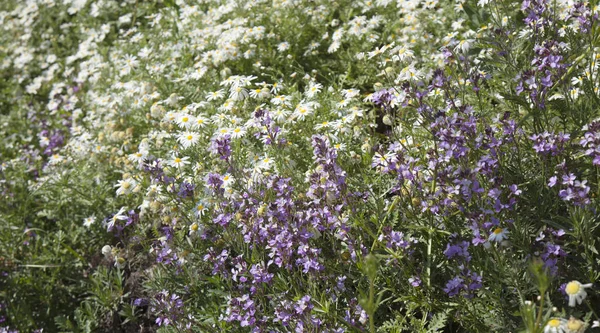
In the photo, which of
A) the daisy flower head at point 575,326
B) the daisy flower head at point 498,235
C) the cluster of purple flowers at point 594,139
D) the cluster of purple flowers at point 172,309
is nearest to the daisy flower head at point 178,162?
the cluster of purple flowers at point 172,309

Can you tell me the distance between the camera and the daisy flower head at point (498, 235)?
2.14m

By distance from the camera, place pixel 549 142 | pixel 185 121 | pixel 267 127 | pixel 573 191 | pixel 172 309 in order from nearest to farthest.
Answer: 1. pixel 573 191
2. pixel 549 142
3. pixel 172 309
4. pixel 267 127
5. pixel 185 121

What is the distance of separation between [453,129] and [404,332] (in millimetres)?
910

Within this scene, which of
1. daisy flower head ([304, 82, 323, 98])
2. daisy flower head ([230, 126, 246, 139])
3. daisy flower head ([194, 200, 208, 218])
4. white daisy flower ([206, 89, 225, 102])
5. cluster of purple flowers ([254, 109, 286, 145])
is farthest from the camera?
white daisy flower ([206, 89, 225, 102])

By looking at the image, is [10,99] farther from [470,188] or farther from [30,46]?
[470,188]

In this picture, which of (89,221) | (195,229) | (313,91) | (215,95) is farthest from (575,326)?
(89,221)

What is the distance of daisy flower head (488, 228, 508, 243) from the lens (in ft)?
7.04

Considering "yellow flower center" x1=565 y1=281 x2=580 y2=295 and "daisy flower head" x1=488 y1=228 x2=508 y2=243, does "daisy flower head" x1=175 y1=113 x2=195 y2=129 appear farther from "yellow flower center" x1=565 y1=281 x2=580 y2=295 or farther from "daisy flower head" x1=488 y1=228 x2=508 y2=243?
"yellow flower center" x1=565 y1=281 x2=580 y2=295

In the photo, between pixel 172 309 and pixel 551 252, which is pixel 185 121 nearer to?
pixel 172 309

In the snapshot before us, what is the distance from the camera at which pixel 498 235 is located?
2.15 meters

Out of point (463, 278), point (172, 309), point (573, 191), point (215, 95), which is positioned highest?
point (573, 191)

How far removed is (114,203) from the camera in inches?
164

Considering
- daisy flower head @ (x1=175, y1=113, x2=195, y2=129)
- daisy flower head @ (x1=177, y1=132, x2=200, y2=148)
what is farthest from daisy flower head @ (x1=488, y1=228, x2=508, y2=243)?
daisy flower head @ (x1=175, y1=113, x2=195, y2=129)

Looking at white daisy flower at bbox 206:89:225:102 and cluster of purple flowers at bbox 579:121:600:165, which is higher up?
cluster of purple flowers at bbox 579:121:600:165
